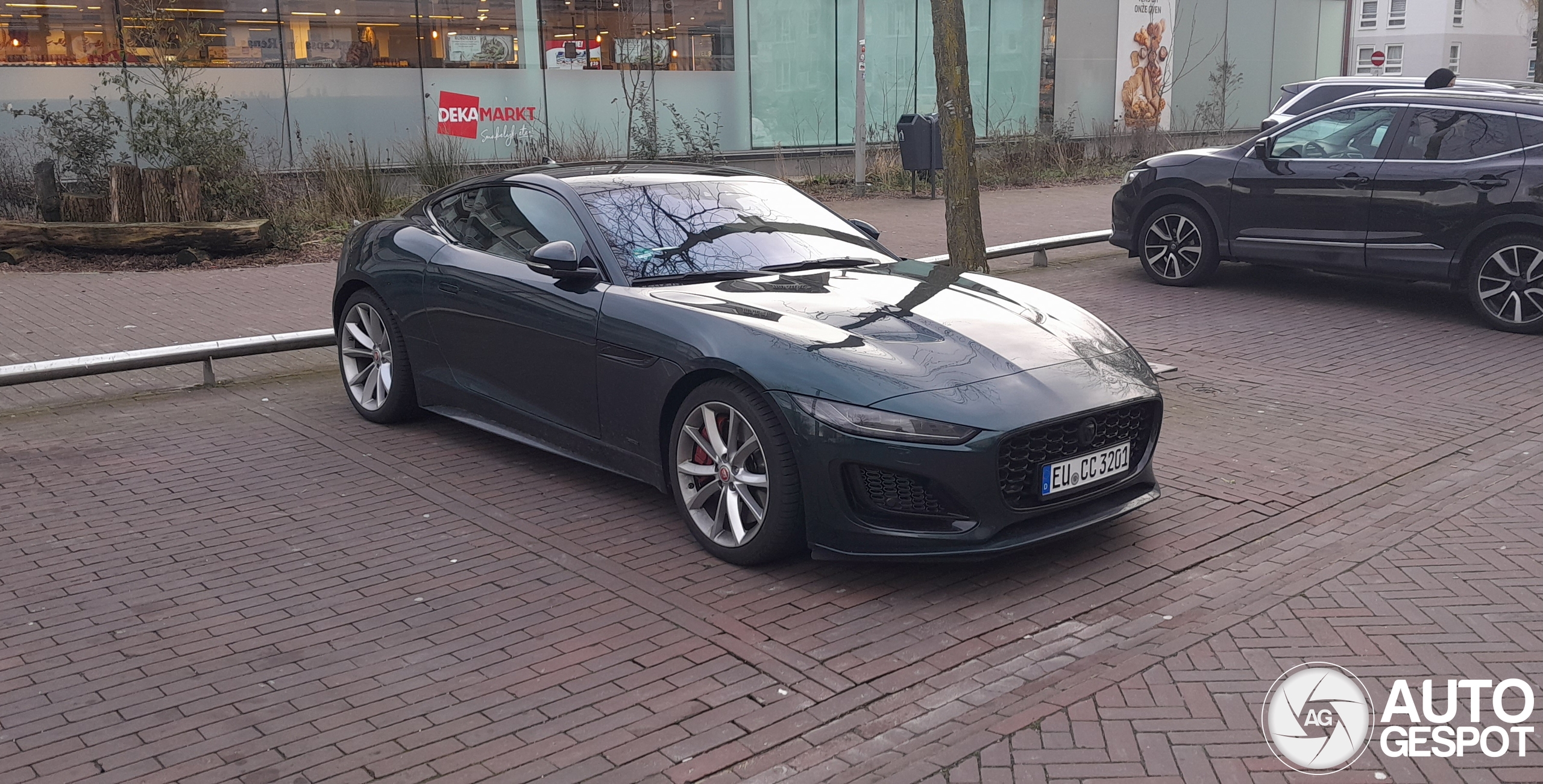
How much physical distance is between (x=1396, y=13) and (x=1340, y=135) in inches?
2895

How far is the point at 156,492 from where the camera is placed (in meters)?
6.15

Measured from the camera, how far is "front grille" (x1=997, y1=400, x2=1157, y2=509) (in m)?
4.77

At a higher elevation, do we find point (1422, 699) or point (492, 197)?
point (492, 197)

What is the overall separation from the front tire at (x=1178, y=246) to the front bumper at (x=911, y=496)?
24.1 ft

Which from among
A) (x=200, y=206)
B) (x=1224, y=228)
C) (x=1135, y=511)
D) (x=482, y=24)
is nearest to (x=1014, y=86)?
(x=482, y=24)

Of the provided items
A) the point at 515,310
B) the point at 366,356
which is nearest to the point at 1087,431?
the point at 515,310

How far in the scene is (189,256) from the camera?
1300 cm

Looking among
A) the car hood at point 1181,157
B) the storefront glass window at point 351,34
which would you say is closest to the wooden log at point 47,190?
the storefront glass window at point 351,34

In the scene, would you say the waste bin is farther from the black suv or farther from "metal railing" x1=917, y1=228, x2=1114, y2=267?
the black suv

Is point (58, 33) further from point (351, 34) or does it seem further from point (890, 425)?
point (890, 425)

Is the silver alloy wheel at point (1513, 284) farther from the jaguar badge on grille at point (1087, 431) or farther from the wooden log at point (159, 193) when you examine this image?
the wooden log at point (159, 193)

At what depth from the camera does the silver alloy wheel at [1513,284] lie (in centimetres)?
953

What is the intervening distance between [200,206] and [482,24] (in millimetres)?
7408

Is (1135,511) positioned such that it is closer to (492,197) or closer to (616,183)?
(616,183)
